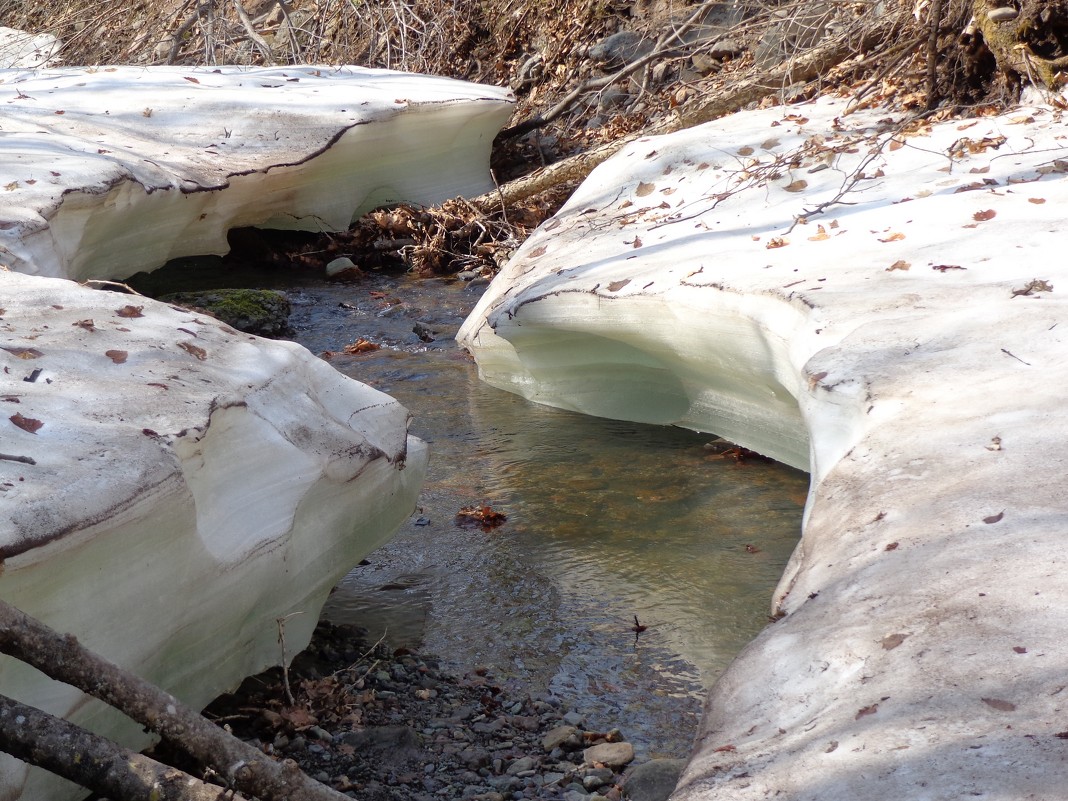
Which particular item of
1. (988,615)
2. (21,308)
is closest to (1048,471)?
(988,615)

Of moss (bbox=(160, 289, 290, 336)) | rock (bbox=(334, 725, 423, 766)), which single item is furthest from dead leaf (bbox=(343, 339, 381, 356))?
rock (bbox=(334, 725, 423, 766))

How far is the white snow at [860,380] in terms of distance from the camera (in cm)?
196

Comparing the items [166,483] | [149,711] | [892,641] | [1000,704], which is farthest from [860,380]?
[149,711]

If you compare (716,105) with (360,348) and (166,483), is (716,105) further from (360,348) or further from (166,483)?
(166,483)

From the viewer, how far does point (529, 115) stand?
10.7 metres

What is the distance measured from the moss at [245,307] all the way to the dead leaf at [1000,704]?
5.90m

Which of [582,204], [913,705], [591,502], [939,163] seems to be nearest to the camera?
[913,705]

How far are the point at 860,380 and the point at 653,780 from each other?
1375 mm

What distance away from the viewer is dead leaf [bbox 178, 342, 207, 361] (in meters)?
3.29

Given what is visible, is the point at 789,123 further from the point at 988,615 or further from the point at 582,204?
the point at 988,615

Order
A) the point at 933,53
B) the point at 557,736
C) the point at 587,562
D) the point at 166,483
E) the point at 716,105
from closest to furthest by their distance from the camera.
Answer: the point at 166,483 → the point at 557,736 → the point at 587,562 → the point at 933,53 → the point at 716,105

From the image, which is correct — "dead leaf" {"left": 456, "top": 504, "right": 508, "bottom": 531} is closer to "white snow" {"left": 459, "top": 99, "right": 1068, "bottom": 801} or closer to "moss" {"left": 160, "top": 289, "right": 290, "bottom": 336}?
"white snow" {"left": 459, "top": 99, "right": 1068, "bottom": 801}

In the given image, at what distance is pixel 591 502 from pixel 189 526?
2302mm

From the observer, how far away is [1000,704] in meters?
1.89
